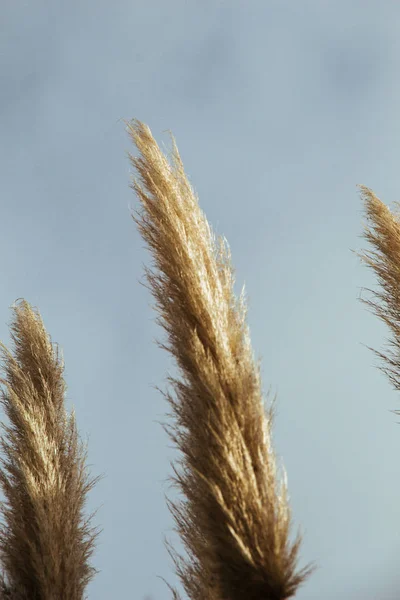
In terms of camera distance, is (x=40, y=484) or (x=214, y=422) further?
(x=40, y=484)

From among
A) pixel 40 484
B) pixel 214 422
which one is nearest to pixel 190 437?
pixel 214 422

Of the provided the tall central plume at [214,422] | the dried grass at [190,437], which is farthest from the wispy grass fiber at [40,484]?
the tall central plume at [214,422]

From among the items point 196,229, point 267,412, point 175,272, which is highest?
point 196,229

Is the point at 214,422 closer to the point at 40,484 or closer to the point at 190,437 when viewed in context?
the point at 190,437

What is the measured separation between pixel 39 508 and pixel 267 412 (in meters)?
1.35

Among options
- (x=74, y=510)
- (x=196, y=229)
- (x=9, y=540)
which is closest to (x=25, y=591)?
(x=9, y=540)

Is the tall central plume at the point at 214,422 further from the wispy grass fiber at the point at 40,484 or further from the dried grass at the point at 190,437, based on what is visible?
the wispy grass fiber at the point at 40,484

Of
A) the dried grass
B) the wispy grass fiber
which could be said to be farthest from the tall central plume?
the wispy grass fiber

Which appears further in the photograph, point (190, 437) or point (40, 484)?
point (40, 484)

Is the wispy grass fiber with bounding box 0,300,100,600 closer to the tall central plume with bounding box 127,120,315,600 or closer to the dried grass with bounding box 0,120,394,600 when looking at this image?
the dried grass with bounding box 0,120,394,600

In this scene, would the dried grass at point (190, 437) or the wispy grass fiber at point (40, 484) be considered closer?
the dried grass at point (190, 437)

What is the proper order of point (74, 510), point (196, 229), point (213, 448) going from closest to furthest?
point (213, 448) < point (196, 229) < point (74, 510)

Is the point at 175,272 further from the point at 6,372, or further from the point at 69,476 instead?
the point at 6,372

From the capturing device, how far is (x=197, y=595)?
8.24 feet
